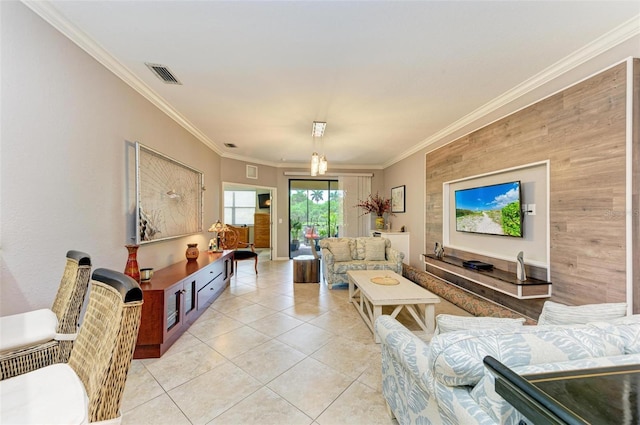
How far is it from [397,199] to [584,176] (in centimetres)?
384

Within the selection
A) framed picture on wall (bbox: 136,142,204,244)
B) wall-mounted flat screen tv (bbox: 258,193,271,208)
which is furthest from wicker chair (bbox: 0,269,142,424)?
wall-mounted flat screen tv (bbox: 258,193,271,208)

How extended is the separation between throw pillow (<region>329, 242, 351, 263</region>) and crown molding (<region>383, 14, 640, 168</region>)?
2683 millimetres

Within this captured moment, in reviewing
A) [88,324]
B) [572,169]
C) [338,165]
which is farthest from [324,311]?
[338,165]

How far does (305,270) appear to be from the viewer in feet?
15.1

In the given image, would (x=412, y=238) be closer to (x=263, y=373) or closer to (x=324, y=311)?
(x=324, y=311)

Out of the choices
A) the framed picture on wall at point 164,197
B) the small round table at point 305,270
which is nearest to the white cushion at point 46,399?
the framed picture on wall at point 164,197

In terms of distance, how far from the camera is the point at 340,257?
446cm

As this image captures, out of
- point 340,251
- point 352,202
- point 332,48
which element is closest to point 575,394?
point 332,48

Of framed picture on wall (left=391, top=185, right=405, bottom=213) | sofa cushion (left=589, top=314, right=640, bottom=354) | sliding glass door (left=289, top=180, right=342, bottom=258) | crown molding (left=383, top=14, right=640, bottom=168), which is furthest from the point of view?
sliding glass door (left=289, top=180, right=342, bottom=258)

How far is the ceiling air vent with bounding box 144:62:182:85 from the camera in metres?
2.24

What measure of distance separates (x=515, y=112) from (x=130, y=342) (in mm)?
3791

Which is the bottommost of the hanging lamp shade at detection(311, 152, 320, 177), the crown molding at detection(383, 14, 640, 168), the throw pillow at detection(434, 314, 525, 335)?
the throw pillow at detection(434, 314, 525, 335)

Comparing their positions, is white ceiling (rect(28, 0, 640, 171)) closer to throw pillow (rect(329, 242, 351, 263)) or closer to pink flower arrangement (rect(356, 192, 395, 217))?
throw pillow (rect(329, 242, 351, 263))

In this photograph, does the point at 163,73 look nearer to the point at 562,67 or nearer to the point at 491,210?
the point at 562,67
